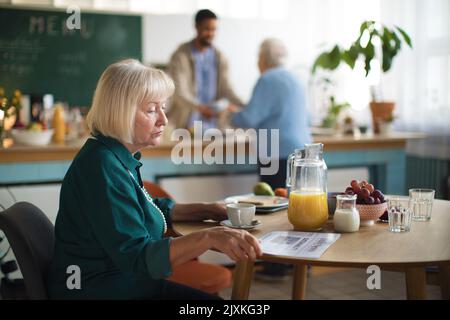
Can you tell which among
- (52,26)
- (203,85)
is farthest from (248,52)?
(52,26)

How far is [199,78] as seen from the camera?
16.0 ft

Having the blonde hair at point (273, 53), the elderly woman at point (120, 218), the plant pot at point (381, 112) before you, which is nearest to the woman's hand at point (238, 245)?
the elderly woman at point (120, 218)

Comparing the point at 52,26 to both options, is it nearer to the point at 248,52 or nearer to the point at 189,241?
the point at 248,52

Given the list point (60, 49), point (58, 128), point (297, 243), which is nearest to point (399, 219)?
point (297, 243)

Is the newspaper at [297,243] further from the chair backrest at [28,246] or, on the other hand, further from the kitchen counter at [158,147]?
the kitchen counter at [158,147]

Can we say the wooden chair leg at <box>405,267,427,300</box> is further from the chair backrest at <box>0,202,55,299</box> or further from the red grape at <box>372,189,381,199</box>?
the chair backrest at <box>0,202,55,299</box>

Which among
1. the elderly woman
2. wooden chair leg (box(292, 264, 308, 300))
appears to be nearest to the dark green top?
the elderly woman

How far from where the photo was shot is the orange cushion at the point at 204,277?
7.08 ft

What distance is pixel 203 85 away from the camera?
195 inches

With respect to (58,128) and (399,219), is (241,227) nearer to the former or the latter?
(399,219)

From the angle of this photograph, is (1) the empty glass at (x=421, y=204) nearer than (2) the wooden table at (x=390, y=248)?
No

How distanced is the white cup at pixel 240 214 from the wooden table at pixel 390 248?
0.11ft

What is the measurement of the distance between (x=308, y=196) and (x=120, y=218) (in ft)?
1.74

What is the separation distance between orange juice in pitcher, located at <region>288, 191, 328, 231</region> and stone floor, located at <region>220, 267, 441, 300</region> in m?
1.63
